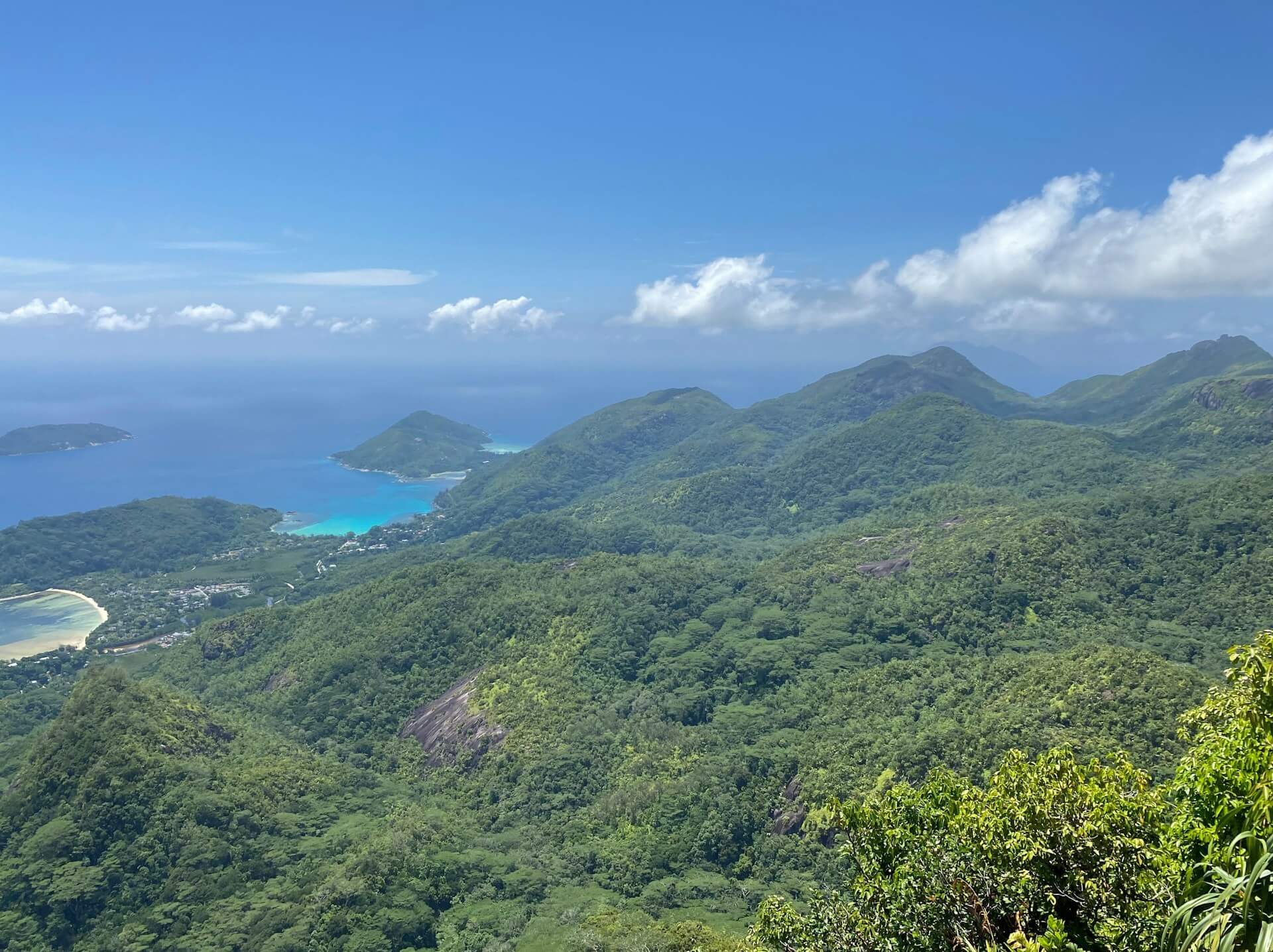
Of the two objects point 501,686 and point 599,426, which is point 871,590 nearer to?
point 501,686

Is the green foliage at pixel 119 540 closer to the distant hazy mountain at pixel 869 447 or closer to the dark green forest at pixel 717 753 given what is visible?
the distant hazy mountain at pixel 869 447

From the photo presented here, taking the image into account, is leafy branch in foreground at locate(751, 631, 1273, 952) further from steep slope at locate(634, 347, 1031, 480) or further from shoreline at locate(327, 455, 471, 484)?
shoreline at locate(327, 455, 471, 484)

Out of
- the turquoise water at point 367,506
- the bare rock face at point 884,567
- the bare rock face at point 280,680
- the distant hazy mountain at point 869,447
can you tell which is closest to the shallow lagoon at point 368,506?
the turquoise water at point 367,506

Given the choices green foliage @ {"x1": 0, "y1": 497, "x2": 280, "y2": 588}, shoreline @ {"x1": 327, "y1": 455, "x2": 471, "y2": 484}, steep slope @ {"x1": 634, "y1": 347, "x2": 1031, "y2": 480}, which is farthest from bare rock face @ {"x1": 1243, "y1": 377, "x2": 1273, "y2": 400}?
shoreline @ {"x1": 327, "y1": 455, "x2": 471, "y2": 484}

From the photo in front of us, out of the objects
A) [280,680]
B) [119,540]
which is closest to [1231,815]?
[280,680]

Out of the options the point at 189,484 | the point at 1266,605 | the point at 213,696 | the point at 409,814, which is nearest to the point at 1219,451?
the point at 1266,605

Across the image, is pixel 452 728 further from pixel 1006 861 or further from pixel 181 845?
pixel 1006 861
